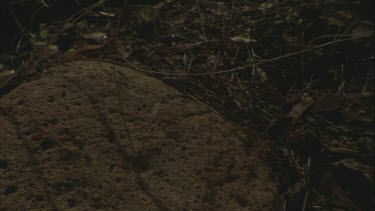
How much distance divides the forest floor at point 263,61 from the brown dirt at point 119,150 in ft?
0.29

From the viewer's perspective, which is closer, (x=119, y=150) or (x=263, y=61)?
(x=119, y=150)

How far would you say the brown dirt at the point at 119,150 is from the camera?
5.77 ft

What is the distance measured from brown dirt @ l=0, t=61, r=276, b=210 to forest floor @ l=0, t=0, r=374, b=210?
88 mm

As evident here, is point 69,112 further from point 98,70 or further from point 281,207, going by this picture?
point 281,207

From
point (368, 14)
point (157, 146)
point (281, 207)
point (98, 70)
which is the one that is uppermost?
A: point (368, 14)

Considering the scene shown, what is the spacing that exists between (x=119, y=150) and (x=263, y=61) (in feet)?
2.19

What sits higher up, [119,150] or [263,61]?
[263,61]

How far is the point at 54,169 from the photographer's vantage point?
1.79 meters

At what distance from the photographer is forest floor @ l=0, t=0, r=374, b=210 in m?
1.82

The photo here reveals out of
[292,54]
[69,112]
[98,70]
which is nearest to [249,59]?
[292,54]

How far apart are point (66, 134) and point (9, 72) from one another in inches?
17.2

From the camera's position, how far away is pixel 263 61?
199 cm

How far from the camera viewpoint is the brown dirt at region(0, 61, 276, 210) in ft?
5.77

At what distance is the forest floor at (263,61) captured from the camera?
1.82 meters
